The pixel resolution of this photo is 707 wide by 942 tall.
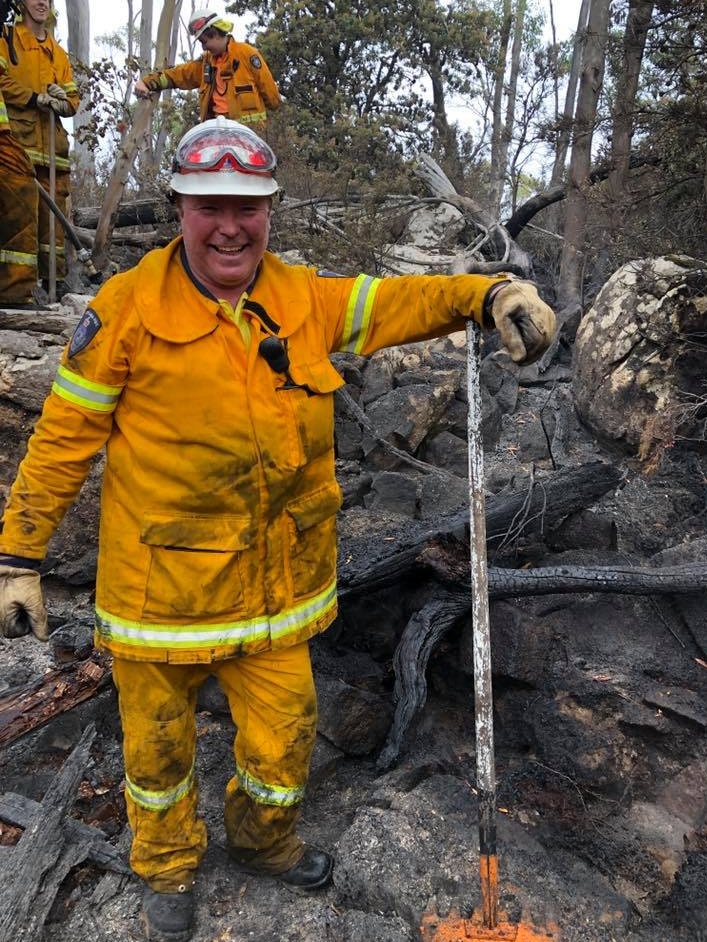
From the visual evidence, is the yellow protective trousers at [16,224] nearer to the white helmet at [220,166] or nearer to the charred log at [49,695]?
the charred log at [49,695]

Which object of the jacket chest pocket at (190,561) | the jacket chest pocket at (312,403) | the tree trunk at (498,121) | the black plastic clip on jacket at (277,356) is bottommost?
the jacket chest pocket at (190,561)

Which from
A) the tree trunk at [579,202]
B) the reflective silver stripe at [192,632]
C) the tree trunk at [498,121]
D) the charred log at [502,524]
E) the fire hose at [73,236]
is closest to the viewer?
the reflective silver stripe at [192,632]

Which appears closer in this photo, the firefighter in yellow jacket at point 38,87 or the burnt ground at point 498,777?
the burnt ground at point 498,777

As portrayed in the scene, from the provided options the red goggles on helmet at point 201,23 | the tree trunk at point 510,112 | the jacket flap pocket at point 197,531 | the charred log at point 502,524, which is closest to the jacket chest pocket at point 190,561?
the jacket flap pocket at point 197,531

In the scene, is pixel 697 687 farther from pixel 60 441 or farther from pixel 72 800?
pixel 60 441

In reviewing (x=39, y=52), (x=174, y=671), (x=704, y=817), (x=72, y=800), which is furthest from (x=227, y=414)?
(x=39, y=52)

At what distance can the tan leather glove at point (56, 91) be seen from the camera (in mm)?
5929

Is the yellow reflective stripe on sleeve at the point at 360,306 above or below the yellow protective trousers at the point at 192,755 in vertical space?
above

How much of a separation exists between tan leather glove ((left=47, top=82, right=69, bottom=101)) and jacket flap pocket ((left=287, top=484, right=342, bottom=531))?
532 centimetres

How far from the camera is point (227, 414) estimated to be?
6.69 ft

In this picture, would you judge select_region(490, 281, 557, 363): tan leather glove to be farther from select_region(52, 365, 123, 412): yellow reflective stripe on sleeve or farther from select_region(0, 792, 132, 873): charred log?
select_region(0, 792, 132, 873): charred log

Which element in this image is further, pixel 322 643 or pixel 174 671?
pixel 322 643

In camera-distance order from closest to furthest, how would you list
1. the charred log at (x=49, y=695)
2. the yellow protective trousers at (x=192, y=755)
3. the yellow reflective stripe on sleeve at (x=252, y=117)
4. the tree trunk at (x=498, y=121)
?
the yellow protective trousers at (x=192, y=755) < the charred log at (x=49, y=695) < the yellow reflective stripe on sleeve at (x=252, y=117) < the tree trunk at (x=498, y=121)

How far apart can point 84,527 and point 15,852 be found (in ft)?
6.51
